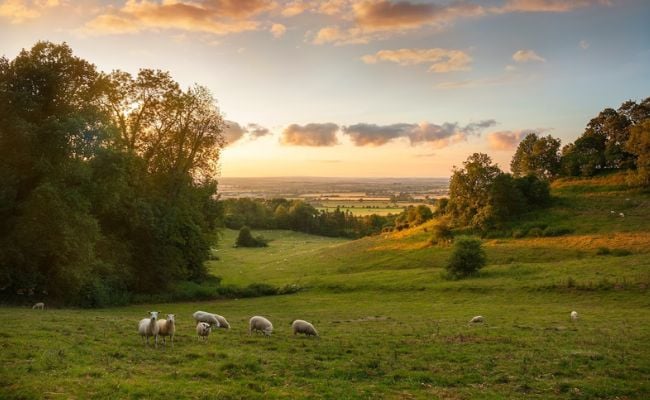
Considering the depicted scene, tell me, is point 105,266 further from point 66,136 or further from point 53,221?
point 66,136

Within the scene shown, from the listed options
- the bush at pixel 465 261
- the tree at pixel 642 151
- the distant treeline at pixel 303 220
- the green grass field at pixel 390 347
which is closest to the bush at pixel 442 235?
Result: the bush at pixel 465 261

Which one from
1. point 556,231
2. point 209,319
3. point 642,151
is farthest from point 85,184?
point 642,151

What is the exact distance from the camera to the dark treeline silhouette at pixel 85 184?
30031mm

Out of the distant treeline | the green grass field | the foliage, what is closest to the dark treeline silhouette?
the green grass field

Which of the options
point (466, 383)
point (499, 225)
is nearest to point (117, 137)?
point (466, 383)

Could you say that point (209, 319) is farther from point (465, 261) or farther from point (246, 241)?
point (246, 241)

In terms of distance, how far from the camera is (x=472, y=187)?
248ft

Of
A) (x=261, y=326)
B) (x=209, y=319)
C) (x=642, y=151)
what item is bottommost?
(x=209, y=319)

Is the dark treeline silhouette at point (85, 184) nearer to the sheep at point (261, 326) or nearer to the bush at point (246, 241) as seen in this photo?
the sheep at point (261, 326)

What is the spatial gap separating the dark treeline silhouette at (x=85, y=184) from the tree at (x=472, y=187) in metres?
48.5

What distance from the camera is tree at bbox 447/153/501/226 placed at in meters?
73.8

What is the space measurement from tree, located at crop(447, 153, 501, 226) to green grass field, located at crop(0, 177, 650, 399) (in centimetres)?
2911

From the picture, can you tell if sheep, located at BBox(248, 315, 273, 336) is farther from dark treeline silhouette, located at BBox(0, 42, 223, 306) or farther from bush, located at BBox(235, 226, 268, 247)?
bush, located at BBox(235, 226, 268, 247)

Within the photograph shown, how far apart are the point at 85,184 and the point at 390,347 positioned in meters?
26.1
